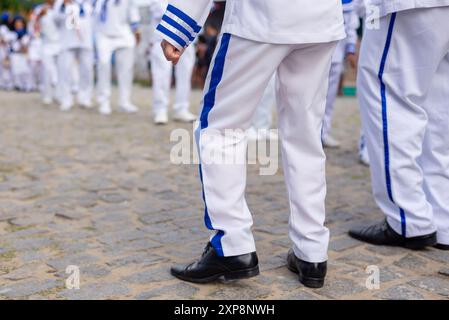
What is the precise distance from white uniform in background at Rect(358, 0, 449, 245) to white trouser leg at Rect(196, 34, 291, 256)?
79cm

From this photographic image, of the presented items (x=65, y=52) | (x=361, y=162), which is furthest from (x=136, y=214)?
(x=65, y=52)

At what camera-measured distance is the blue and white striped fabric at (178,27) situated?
89.4 inches

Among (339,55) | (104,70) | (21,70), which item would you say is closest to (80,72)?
(104,70)

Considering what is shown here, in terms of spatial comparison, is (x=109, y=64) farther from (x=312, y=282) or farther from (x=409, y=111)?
(x=312, y=282)

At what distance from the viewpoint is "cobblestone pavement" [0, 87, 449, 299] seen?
2492 mm

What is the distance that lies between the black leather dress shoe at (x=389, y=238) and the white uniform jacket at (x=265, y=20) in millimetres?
1157

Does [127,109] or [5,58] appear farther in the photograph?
[5,58]

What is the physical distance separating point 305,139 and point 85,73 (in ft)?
26.2

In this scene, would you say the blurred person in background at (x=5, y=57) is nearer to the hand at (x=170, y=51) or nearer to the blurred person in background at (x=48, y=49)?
the blurred person in background at (x=48, y=49)

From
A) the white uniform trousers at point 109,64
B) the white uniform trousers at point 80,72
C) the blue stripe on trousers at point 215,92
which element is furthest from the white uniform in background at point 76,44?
the blue stripe on trousers at point 215,92

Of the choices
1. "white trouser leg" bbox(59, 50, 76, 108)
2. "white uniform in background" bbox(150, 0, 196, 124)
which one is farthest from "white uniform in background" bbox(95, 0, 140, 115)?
"white uniform in background" bbox(150, 0, 196, 124)

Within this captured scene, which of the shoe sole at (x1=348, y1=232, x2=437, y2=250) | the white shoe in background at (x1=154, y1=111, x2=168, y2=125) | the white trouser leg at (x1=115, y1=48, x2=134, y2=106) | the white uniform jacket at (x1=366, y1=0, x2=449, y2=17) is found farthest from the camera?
the white trouser leg at (x1=115, y1=48, x2=134, y2=106)

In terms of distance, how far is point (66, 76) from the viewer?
400 inches

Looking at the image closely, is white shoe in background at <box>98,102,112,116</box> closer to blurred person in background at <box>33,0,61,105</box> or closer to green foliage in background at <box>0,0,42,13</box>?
blurred person in background at <box>33,0,61,105</box>
